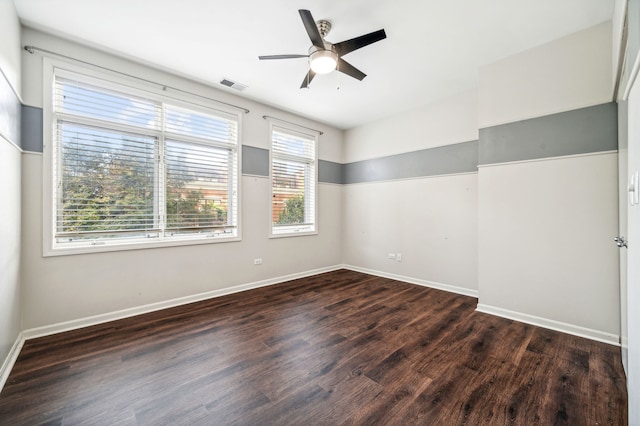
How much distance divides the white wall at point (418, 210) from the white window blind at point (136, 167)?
2519mm

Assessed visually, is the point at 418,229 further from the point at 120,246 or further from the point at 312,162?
the point at 120,246

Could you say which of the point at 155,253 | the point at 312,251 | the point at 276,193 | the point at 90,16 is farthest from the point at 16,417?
the point at 312,251

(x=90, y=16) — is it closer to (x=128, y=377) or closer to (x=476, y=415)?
(x=128, y=377)

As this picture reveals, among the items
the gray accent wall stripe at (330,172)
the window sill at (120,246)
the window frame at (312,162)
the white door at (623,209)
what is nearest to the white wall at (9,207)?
the window sill at (120,246)

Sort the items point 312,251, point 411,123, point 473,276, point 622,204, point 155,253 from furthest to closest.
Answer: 1. point 312,251
2. point 411,123
3. point 473,276
4. point 155,253
5. point 622,204

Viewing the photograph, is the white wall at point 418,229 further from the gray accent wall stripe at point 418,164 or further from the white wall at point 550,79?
the white wall at point 550,79

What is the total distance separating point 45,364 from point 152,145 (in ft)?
7.78

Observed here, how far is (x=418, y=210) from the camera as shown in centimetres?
444

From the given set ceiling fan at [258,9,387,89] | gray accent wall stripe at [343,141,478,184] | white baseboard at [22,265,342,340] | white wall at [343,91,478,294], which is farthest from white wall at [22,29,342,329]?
ceiling fan at [258,9,387,89]

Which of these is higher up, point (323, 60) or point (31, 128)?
point (323, 60)

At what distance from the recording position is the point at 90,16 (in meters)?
2.39

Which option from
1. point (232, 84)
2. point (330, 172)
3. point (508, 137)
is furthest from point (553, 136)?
point (232, 84)

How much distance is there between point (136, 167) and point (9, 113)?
110 cm

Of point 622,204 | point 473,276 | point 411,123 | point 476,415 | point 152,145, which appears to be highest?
point 411,123
